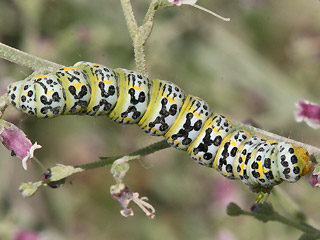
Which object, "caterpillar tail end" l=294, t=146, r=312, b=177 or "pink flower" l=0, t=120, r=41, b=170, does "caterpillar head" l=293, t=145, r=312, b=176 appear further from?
"pink flower" l=0, t=120, r=41, b=170

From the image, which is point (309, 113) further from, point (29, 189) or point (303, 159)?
point (29, 189)

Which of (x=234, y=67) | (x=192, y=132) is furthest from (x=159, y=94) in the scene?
(x=234, y=67)

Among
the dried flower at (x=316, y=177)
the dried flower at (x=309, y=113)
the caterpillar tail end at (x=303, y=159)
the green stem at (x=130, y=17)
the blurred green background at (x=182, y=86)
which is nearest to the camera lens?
the dried flower at (x=316, y=177)

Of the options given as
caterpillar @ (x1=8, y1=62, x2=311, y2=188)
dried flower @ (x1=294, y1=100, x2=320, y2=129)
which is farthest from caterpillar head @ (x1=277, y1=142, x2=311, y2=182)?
dried flower @ (x1=294, y1=100, x2=320, y2=129)

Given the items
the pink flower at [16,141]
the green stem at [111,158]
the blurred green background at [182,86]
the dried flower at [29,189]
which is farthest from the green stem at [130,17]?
the blurred green background at [182,86]

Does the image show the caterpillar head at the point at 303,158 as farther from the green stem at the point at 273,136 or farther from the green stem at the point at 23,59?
the green stem at the point at 23,59

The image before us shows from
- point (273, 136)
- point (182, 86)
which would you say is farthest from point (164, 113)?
point (182, 86)

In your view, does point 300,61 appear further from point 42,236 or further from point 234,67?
point 42,236
